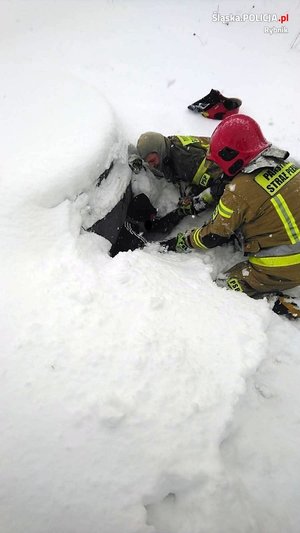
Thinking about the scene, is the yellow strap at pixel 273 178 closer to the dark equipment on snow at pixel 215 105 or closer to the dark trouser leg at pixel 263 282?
the dark trouser leg at pixel 263 282

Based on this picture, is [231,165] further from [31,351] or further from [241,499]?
[241,499]

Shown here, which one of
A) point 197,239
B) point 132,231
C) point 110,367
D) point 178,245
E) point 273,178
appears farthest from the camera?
point 132,231

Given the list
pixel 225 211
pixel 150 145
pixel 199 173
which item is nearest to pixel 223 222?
pixel 225 211

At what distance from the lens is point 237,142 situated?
224 cm

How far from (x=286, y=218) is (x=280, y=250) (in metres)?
0.27

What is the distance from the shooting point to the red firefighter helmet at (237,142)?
2.22m

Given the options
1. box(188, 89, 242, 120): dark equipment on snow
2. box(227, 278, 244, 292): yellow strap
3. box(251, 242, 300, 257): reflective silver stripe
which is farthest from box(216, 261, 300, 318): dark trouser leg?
box(188, 89, 242, 120): dark equipment on snow

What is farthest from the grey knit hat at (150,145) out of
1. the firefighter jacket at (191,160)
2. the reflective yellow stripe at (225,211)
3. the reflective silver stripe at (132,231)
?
the reflective yellow stripe at (225,211)

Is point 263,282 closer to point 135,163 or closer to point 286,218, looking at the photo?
point 286,218

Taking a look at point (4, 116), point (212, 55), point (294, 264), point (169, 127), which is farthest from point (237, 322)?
point (212, 55)

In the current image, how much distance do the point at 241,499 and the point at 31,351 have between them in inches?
43.9

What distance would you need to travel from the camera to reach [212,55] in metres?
4.23

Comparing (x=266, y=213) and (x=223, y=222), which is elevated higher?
(x=266, y=213)

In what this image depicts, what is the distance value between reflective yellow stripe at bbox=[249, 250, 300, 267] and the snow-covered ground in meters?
0.42
